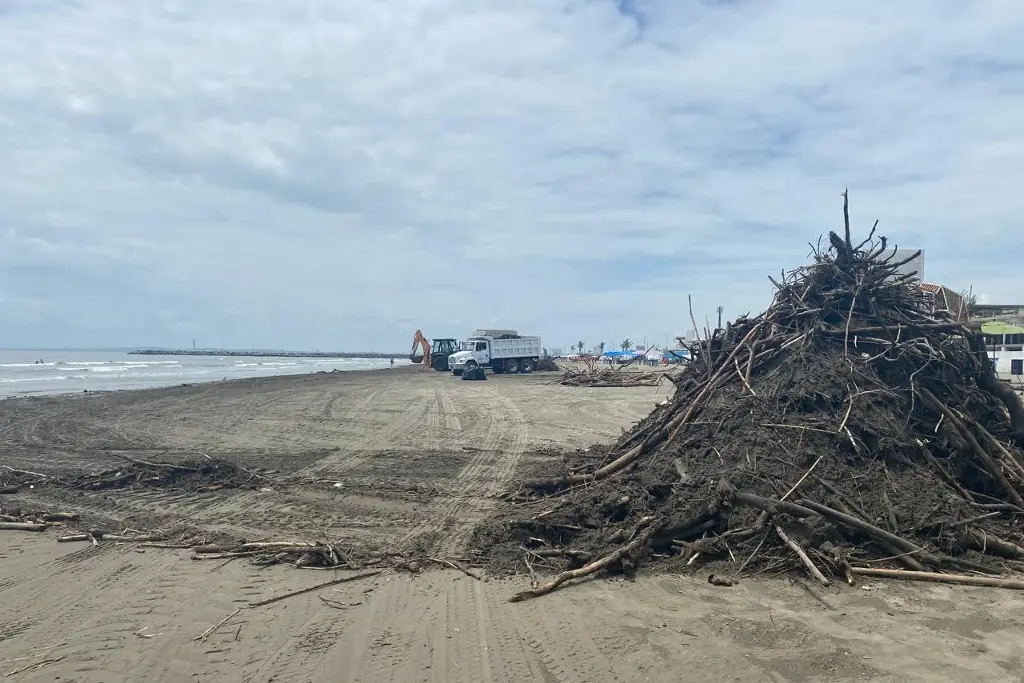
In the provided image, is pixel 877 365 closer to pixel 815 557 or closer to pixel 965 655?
pixel 815 557

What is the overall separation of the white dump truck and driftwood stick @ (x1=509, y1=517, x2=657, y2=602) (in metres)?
35.1

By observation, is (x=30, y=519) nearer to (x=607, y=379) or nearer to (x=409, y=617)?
(x=409, y=617)

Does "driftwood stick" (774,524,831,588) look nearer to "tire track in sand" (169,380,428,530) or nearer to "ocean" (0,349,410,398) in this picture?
"tire track in sand" (169,380,428,530)

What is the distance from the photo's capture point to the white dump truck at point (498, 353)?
4166cm

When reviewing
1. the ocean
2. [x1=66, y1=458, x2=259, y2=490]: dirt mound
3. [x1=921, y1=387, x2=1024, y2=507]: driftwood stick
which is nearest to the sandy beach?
[x1=66, y1=458, x2=259, y2=490]: dirt mound

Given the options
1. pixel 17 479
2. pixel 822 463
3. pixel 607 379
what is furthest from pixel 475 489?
pixel 607 379

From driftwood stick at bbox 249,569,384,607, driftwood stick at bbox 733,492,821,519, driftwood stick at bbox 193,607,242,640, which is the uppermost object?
driftwood stick at bbox 733,492,821,519

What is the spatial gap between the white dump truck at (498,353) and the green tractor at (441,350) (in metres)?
3.04

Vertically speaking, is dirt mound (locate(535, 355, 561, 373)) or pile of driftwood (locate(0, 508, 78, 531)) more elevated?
dirt mound (locate(535, 355, 561, 373))

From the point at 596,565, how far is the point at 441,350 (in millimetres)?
44361

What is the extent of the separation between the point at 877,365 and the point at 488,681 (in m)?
5.62

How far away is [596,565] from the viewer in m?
5.32

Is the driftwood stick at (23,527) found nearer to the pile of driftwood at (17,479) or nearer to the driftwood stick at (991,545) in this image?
the pile of driftwood at (17,479)

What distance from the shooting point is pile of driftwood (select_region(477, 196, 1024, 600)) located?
5367 millimetres
